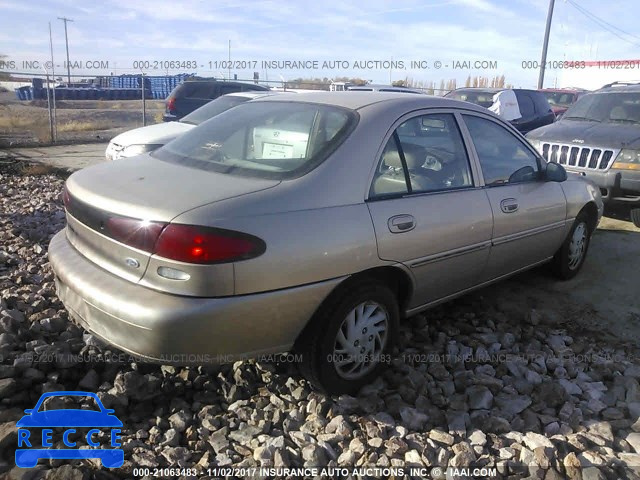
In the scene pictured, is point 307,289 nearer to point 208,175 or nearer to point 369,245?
point 369,245

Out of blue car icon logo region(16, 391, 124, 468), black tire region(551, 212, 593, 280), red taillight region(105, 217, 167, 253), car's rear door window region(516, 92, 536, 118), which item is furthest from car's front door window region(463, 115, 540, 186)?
car's rear door window region(516, 92, 536, 118)

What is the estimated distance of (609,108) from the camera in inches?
322

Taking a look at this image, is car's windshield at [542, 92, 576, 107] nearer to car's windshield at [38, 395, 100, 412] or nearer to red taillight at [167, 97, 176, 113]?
red taillight at [167, 97, 176, 113]

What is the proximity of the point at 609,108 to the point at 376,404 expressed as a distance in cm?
714

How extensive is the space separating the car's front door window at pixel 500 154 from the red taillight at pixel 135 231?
2370 mm

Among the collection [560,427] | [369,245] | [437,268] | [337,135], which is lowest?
[560,427]

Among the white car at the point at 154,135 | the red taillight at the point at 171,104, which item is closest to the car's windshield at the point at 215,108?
the white car at the point at 154,135

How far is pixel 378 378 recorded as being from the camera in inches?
130

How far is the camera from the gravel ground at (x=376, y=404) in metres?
2.64

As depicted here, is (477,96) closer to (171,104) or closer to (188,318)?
(171,104)

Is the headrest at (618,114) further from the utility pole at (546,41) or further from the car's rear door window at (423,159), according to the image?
the utility pole at (546,41)

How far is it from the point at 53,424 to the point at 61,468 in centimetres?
38

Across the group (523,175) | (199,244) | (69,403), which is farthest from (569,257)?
(69,403)

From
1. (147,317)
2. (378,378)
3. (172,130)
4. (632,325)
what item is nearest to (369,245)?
(378,378)
